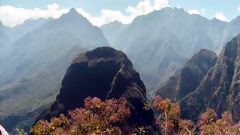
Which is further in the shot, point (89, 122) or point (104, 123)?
point (104, 123)

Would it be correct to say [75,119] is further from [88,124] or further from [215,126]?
[215,126]

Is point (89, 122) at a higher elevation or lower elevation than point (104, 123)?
higher

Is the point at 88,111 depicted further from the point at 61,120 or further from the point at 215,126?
the point at 215,126

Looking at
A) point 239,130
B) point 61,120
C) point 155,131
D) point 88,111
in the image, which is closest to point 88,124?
point 88,111

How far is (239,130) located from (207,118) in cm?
852

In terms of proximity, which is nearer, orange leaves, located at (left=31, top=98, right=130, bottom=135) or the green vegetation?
the green vegetation

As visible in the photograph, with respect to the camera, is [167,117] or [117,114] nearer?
[117,114]

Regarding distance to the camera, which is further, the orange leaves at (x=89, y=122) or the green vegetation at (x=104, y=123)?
the orange leaves at (x=89, y=122)

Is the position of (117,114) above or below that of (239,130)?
Answer: above

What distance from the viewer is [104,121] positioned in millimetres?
47312

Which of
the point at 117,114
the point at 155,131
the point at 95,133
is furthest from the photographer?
the point at 155,131

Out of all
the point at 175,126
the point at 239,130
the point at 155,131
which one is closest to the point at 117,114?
the point at 175,126

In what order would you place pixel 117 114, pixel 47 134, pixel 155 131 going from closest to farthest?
pixel 117 114 < pixel 47 134 < pixel 155 131

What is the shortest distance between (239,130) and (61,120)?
703 inches
